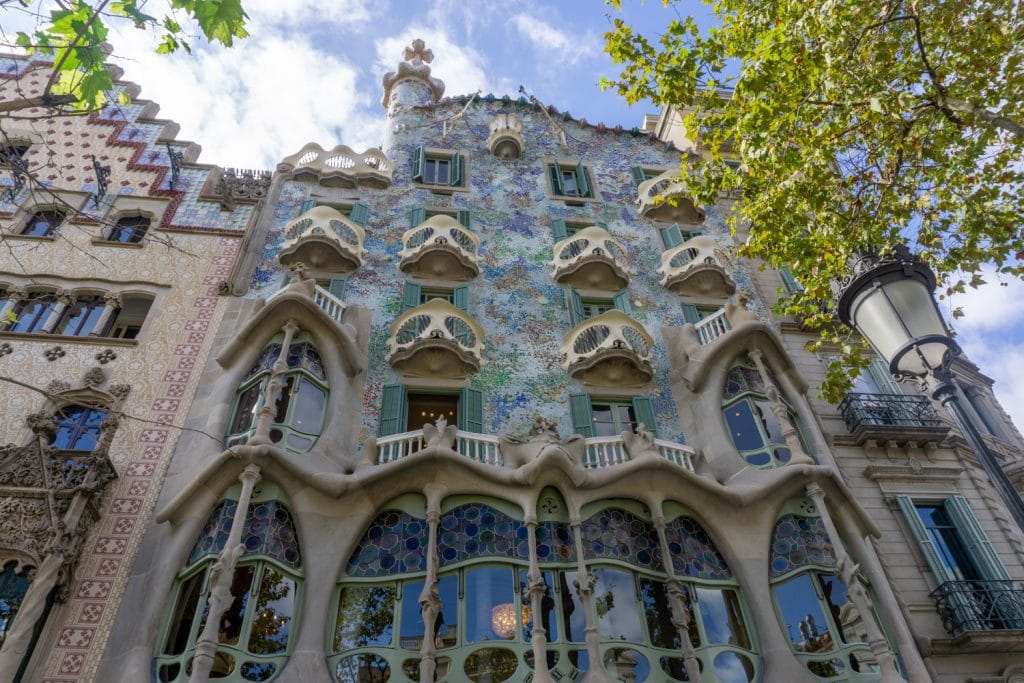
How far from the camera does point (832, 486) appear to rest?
1255cm

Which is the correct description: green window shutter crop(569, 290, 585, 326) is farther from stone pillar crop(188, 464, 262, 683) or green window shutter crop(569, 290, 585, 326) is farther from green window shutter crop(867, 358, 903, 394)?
stone pillar crop(188, 464, 262, 683)

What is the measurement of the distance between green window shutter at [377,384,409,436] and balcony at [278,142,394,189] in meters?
7.91

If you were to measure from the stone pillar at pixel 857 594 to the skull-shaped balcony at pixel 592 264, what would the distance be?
7256mm

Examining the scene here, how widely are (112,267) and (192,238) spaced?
1903mm

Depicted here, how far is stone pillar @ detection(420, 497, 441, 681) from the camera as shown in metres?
9.78

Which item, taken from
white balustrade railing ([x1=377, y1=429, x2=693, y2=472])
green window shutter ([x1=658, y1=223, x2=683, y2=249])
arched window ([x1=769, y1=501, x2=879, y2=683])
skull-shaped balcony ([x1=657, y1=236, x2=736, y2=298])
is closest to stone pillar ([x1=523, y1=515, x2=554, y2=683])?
white balustrade railing ([x1=377, y1=429, x2=693, y2=472])

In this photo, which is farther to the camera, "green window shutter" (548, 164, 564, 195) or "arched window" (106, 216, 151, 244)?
"green window shutter" (548, 164, 564, 195)

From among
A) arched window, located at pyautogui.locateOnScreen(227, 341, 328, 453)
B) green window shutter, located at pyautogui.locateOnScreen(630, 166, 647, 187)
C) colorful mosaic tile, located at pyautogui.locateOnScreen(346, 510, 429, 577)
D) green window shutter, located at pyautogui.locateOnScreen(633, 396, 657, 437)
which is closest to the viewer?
colorful mosaic tile, located at pyautogui.locateOnScreen(346, 510, 429, 577)

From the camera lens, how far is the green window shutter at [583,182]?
2089 centimetres

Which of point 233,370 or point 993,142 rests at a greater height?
point 993,142

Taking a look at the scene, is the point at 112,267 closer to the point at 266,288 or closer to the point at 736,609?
the point at 266,288

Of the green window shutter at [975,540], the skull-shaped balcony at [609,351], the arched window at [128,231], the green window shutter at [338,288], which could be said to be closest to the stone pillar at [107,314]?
the arched window at [128,231]

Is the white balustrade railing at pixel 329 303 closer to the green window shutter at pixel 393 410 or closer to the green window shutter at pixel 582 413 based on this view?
the green window shutter at pixel 393 410

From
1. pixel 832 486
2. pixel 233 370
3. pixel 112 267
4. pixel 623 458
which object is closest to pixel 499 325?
pixel 623 458
